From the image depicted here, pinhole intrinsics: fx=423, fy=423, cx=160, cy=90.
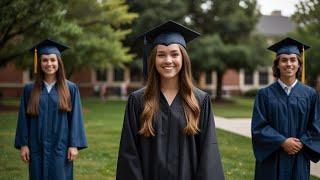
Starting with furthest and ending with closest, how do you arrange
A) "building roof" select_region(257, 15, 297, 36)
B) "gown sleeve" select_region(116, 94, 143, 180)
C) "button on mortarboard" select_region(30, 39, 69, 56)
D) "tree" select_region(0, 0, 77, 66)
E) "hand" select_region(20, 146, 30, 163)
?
1. "building roof" select_region(257, 15, 297, 36)
2. "tree" select_region(0, 0, 77, 66)
3. "button on mortarboard" select_region(30, 39, 69, 56)
4. "hand" select_region(20, 146, 30, 163)
5. "gown sleeve" select_region(116, 94, 143, 180)

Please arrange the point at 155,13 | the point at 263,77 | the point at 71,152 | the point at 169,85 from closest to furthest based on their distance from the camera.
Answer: the point at 169,85
the point at 71,152
the point at 155,13
the point at 263,77

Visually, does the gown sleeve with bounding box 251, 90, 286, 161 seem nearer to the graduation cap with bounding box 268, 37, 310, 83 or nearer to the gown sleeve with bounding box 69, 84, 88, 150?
the graduation cap with bounding box 268, 37, 310, 83

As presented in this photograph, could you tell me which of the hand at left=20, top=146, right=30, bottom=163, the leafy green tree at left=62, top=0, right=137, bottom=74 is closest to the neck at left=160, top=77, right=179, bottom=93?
the hand at left=20, top=146, right=30, bottom=163

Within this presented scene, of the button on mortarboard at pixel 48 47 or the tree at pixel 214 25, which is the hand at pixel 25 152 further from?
the tree at pixel 214 25

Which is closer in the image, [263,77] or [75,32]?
[75,32]

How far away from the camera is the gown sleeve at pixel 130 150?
2973 mm

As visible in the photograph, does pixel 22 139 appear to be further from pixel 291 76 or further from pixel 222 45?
pixel 222 45

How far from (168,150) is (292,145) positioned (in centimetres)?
149

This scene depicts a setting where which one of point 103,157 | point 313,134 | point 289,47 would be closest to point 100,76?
point 103,157

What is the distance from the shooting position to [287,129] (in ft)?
13.3

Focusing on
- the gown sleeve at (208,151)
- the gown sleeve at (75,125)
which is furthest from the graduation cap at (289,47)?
the gown sleeve at (75,125)

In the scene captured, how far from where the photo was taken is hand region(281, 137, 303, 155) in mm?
3953

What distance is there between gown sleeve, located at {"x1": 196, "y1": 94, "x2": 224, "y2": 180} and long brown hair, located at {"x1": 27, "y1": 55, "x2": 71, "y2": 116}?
1.75 metres

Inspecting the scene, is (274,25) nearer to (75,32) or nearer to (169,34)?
(75,32)
